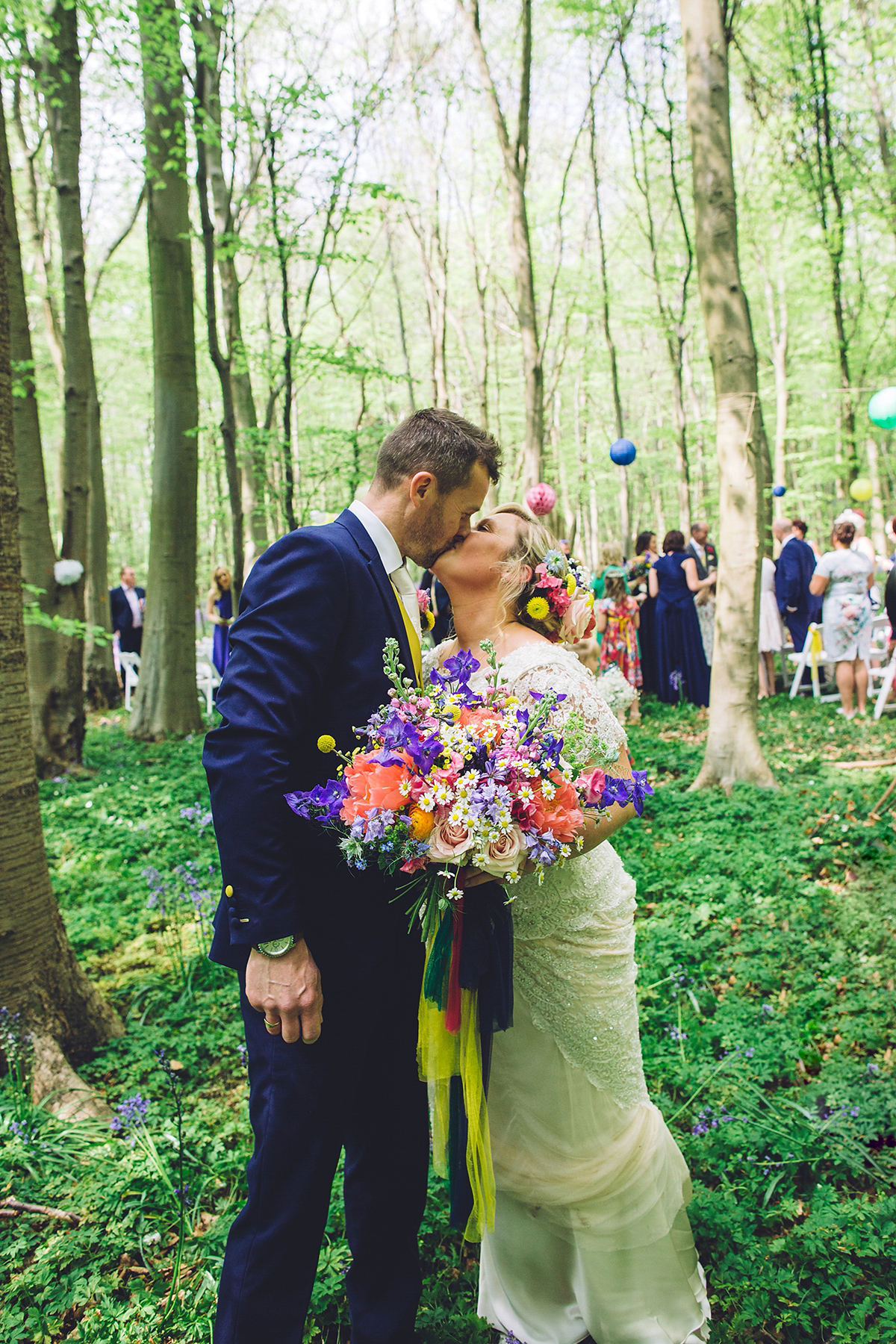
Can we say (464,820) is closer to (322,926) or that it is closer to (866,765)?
(322,926)

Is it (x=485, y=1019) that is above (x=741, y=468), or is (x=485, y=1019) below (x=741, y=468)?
below

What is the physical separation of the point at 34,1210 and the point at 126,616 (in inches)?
484

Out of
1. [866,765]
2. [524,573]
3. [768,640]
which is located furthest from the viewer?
[768,640]

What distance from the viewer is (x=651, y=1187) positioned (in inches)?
89.4

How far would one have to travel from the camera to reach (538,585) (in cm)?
236

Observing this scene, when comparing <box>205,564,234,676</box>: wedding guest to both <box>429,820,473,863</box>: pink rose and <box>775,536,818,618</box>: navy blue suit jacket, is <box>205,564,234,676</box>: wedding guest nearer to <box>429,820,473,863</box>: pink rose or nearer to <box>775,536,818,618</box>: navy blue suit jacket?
<box>775,536,818,618</box>: navy blue suit jacket

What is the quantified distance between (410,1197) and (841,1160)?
164 centimetres

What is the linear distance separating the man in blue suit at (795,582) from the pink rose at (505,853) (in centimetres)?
1034

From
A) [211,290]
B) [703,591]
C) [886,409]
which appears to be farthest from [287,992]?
[886,409]

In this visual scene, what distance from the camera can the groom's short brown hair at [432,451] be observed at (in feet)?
6.89

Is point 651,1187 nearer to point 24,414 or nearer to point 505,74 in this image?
point 24,414

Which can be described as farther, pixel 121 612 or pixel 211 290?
pixel 121 612

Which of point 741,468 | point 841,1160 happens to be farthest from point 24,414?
point 841,1160

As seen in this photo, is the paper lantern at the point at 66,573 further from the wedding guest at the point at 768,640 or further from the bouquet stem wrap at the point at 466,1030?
the wedding guest at the point at 768,640
